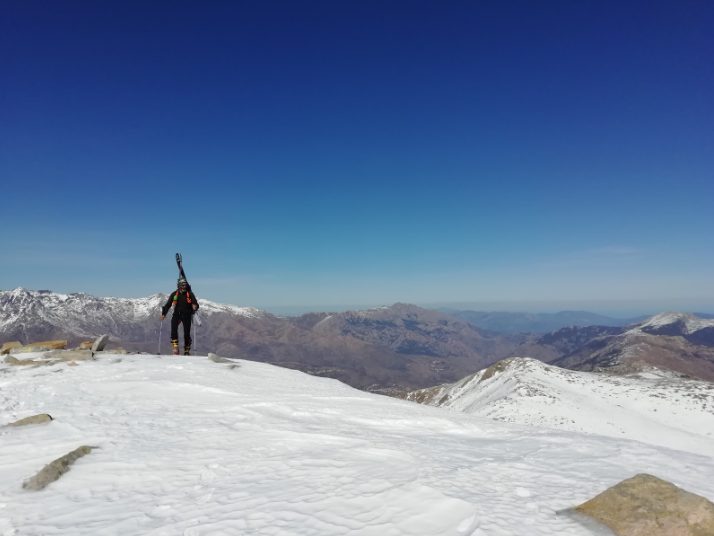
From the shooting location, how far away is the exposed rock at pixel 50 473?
746 cm

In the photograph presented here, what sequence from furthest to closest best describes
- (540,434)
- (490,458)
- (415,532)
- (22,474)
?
(540,434)
(490,458)
(22,474)
(415,532)

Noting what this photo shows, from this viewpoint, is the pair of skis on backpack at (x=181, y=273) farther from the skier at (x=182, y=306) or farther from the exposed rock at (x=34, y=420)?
the exposed rock at (x=34, y=420)

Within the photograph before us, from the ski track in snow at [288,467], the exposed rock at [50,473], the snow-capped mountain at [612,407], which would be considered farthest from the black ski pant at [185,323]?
the snow-capped mountain at [612,407]

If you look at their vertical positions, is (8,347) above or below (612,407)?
above

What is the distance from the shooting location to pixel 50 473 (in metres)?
7.76

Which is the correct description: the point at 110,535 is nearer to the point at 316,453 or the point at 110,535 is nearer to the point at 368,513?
the point at 368,513

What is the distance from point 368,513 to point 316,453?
3.50m

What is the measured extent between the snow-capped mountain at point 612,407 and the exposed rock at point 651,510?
1738 inches

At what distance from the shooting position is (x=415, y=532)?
19.3 ft

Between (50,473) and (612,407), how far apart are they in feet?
211

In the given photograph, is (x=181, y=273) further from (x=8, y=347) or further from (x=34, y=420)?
(x=34, y=420)

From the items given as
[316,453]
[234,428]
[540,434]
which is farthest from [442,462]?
[234,428]

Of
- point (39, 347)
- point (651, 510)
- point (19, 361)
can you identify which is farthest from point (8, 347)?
point (651, 510)

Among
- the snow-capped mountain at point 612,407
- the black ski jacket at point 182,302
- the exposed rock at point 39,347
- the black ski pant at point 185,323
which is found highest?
the black ski jacket at point 182,302
